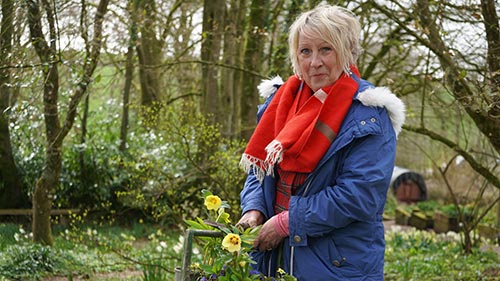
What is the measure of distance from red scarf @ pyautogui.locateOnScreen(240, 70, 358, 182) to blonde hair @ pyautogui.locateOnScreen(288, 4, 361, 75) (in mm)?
97

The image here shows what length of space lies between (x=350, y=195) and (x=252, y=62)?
24.5ft

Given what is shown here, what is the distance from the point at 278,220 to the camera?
A: 266 cm

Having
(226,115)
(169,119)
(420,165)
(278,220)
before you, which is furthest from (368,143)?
(420,165)

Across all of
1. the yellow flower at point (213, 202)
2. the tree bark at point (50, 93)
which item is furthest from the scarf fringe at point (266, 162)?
the tree bark at point (50, 93)

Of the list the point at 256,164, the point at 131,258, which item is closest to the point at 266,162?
the point at 256,164

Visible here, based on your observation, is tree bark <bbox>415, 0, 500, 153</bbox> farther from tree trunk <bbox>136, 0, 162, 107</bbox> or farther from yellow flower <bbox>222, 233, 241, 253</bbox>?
tree trunk <bbox>136, 0, 162, 107</bbox>

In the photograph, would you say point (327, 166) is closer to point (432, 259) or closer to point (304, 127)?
point (304, 127)

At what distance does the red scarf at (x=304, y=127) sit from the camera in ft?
8.60

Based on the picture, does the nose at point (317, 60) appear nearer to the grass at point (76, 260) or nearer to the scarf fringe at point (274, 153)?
the scarf fringe at point (274, 153)

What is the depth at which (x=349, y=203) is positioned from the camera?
253 cm

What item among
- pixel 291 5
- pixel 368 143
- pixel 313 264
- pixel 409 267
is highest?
pixel 291 5

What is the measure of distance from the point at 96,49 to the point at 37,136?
3981 millimetres

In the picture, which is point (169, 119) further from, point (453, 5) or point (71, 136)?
point (71, 136)

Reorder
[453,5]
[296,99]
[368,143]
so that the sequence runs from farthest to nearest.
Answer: [453,5]
[296,99]
[368,143]
